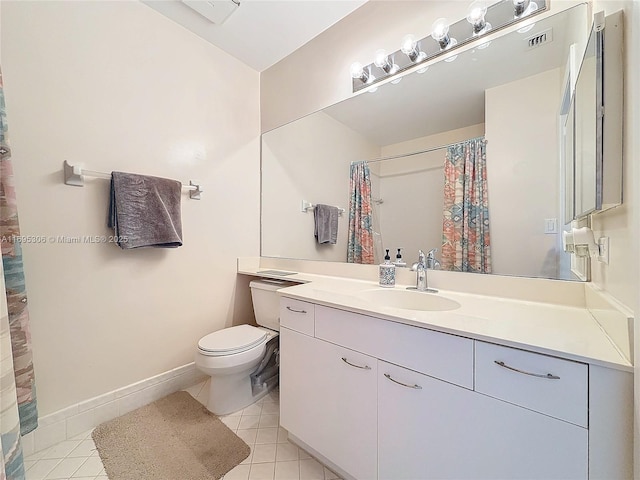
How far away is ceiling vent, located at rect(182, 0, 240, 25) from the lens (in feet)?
4.97

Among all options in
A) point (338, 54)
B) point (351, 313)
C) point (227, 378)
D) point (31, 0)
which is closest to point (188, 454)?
point (227, 378)

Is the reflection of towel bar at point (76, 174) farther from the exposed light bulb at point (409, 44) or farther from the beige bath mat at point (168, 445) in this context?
the exposed light bulb at point (409, 44)

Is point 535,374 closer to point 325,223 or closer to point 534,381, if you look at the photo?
point 534,381

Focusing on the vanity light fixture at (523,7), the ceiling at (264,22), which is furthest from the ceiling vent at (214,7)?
the vanity light fixture at (523,7)

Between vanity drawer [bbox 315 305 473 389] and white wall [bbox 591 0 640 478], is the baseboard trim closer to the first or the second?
vanity drawer [bbox 315 305 473 389]

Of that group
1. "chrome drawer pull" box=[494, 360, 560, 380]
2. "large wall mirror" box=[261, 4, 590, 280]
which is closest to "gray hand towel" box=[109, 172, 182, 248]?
"large wall mirror" box=[261, 4, 590, 280]

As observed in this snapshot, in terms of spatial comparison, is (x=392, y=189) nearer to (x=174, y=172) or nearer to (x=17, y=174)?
(x=174, y=172)

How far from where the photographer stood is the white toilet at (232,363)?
1.40m

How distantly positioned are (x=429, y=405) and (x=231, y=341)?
1.12 meters

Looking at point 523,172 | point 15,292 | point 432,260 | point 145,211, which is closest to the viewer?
point 15,292

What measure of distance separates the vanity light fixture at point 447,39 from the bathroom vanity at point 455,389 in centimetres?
123

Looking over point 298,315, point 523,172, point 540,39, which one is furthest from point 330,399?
point 540,39

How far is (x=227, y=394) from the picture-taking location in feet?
4.93

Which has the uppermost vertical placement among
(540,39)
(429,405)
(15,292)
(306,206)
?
(540,39)
